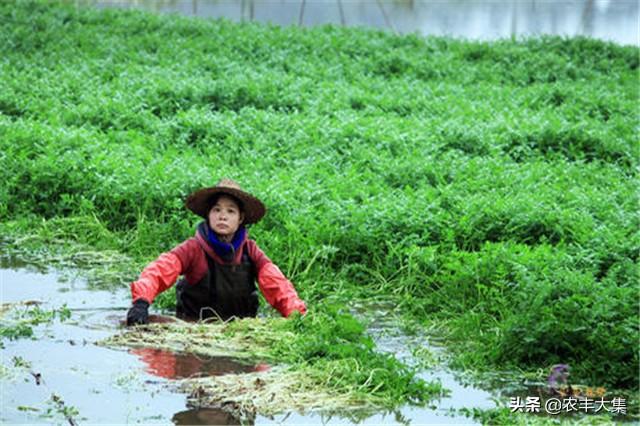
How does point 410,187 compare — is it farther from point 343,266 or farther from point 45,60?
point 45,60

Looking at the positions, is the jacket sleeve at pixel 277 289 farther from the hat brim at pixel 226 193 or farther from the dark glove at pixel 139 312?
the dark glove at pixel 139 312

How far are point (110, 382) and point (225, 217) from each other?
173cm

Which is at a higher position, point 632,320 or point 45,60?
point 45,60

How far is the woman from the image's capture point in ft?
27.5

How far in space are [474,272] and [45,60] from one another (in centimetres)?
1005

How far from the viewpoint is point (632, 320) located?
24.8 feet

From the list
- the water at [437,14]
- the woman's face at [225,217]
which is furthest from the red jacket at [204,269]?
the water at [437,14]

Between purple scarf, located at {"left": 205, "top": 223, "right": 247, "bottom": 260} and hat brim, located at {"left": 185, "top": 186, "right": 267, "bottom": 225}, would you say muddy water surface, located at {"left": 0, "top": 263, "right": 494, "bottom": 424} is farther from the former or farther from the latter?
hat brim, located at {"left": 185, "top": 186, "right": 267, "bottom": 225}

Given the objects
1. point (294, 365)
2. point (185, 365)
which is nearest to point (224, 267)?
point (185, 365)

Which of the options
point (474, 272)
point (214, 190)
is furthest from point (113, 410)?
point (474, 272)

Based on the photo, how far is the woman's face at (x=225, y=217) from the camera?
8375 mm

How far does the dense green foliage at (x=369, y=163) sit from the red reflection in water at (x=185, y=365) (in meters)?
1.39

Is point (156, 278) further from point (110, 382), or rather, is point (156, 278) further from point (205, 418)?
point (205, 418)

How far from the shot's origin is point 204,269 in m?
8.38
